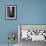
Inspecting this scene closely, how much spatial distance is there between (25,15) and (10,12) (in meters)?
0.56

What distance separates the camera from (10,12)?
189 inches

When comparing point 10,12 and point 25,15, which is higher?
point 10,12

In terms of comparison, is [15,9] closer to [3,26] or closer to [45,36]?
[3,26]

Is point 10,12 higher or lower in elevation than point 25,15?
higher

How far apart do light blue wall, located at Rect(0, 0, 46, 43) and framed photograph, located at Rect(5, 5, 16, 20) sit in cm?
11

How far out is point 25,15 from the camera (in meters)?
4.81

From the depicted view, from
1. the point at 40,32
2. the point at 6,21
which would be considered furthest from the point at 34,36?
the point at 6,21

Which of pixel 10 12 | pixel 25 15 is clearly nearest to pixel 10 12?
pixel 10 12

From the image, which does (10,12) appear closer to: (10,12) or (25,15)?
(10,12)

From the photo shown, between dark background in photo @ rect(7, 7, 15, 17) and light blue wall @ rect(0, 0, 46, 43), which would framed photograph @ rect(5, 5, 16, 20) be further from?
light blue wall @ rect(0, 0, 46, 43)

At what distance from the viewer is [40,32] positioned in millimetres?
4594

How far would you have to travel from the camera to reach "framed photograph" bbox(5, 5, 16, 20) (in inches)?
189

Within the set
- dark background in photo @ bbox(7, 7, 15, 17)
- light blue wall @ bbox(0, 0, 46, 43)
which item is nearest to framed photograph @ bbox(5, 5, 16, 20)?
dark background in photo @ bbox(7, 7, 15, 17)

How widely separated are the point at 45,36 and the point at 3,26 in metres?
1.55
